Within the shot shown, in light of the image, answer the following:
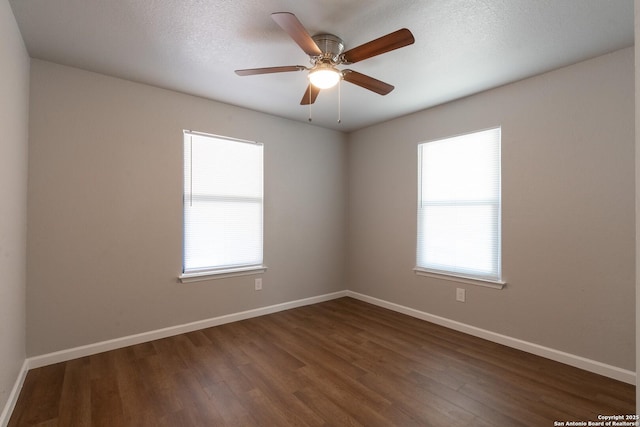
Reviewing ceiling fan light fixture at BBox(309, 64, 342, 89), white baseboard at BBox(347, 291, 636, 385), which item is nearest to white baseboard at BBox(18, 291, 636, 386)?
white baseboard at BBox(347, 291, 636, 385)

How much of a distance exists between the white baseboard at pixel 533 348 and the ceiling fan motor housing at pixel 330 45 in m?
2.87

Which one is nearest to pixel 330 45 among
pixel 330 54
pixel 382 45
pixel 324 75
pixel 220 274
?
pixel 330 54

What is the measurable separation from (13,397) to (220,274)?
174 centimetres

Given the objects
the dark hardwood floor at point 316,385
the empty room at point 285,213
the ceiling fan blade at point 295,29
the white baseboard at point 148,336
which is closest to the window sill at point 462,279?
the empty room at point 285,213

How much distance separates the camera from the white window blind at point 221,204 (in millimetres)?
3203

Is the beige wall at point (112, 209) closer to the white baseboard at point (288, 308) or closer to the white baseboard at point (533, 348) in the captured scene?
the white baseboard at point (288, 308)

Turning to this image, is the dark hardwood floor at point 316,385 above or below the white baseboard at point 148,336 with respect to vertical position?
below

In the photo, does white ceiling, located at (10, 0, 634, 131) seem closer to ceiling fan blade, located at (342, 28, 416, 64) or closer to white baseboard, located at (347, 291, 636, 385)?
ceiling fan blade, located at (342, 28, 416, 64)

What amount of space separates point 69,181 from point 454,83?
354cm

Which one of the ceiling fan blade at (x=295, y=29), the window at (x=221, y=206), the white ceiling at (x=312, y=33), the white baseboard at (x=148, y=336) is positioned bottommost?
the white baseboard at (x=148, y=336)

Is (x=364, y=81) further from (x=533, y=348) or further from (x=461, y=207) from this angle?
(x=533, y=348)

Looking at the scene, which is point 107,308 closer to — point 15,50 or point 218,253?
point 218,253

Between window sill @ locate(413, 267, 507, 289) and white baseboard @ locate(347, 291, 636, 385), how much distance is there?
45cm

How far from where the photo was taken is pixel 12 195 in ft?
6.43
